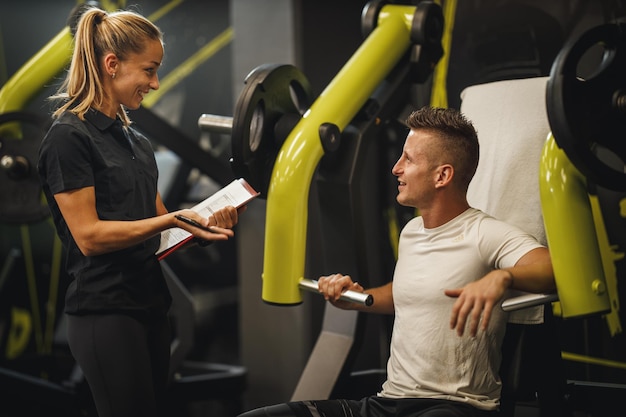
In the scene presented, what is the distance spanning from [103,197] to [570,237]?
3.84 ft

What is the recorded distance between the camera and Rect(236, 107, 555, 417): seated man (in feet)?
5.51

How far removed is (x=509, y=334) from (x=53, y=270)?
3496 mm

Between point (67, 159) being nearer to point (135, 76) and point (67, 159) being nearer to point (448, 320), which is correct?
point (135, 76)

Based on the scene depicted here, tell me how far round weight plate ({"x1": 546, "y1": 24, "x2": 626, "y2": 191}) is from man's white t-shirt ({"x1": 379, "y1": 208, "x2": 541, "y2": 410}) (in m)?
0.25

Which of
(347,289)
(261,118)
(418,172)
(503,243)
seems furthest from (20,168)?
(503,243)

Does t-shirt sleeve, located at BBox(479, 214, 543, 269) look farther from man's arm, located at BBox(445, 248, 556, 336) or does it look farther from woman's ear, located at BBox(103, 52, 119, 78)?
woman's ear, located at BBox(103, 52, 119, 78)

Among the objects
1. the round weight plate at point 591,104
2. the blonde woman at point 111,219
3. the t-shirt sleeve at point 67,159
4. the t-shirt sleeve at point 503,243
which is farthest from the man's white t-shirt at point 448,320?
the t-shirt sleeve at point 67,159

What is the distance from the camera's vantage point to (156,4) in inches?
175

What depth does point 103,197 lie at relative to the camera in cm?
182

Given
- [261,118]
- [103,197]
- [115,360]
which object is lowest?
[115,360]

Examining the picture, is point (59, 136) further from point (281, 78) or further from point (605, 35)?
point (605, 35)

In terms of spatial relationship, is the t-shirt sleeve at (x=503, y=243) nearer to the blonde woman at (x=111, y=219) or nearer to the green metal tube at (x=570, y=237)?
the green metal tube at (x=570, y=237)

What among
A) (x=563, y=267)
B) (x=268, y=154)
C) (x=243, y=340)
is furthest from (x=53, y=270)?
(x=563, y=267)

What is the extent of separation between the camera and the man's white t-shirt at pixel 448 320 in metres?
1.70
